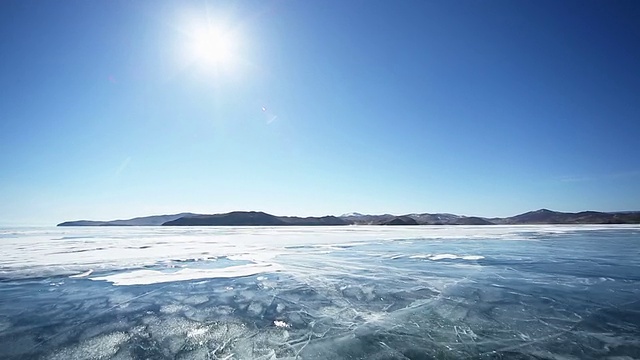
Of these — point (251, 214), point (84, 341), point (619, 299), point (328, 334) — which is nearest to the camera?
point (84, 341)

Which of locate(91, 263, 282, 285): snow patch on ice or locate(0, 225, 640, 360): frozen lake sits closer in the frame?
locate(0, 225, 640, 360): frozen lake

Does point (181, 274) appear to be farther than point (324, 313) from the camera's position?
Yes

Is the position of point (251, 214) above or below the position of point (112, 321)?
above

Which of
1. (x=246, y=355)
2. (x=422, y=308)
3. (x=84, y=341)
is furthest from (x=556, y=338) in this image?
(x=84, y=341)

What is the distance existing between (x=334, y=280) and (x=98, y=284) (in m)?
5.26

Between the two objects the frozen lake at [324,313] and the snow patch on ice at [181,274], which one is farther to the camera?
the snow patch on ice at [181,274]

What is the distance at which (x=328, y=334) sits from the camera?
4.04m

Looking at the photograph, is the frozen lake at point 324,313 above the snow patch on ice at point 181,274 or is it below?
below

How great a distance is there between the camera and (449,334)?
3.93 metres

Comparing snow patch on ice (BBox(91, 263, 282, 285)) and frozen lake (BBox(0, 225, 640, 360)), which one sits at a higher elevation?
snow patch on ice (BBox(91, 263, 282, 285))

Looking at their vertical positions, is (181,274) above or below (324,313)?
above

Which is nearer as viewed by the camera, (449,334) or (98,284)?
(449,334)

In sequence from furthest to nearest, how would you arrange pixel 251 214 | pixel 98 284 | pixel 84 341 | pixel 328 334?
pixel 251 214, pixel 98 284, pixel 328 334, pixel 84 341

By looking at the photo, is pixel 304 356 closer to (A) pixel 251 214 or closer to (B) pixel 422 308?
(B) pixel 422 308
